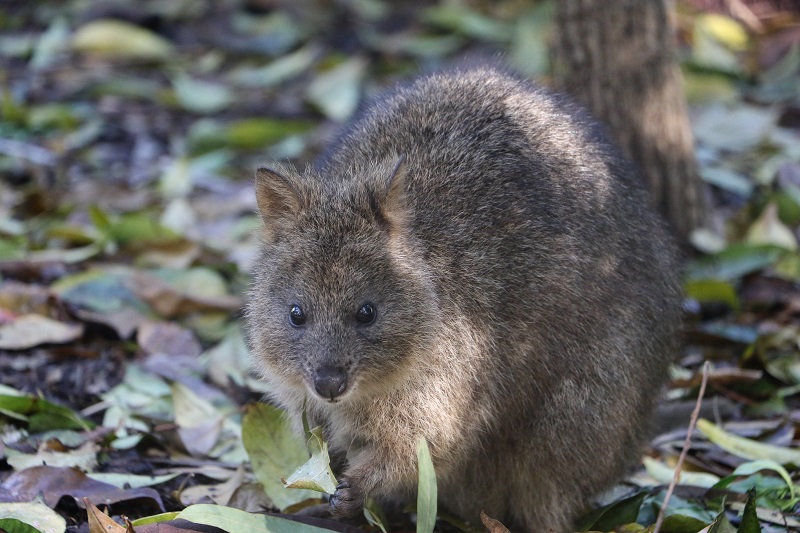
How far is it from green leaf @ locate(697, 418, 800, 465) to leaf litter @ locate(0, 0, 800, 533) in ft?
0.04

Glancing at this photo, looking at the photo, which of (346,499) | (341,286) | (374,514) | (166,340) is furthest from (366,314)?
(166,340)

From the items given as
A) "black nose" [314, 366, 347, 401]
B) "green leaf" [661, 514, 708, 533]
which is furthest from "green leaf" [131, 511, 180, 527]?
"green leaf" [661, 514, 708, 533]

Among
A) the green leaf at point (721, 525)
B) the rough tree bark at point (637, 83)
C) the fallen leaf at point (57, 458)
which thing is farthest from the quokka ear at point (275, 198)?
the rough tree bark at point (637, 83)

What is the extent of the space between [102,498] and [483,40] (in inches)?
294

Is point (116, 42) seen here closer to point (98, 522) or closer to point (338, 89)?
point (338, 89)

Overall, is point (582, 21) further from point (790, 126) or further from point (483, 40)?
point (483, 40)

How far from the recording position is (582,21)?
714 centimetres

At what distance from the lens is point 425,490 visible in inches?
168

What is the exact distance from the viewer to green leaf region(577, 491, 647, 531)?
190 inches

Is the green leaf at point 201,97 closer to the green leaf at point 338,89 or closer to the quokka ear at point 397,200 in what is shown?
the green leaf at point 338,89

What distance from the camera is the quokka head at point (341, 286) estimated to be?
4363 millimetres

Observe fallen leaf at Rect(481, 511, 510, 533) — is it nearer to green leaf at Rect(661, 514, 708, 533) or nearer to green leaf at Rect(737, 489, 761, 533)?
green leaf at Rect(661, 514, 708, 533)

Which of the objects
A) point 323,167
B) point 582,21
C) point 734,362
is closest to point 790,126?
point 582,21

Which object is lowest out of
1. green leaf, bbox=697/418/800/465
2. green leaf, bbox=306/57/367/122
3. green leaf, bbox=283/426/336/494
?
green leaf, bbox=697/418/800/465
